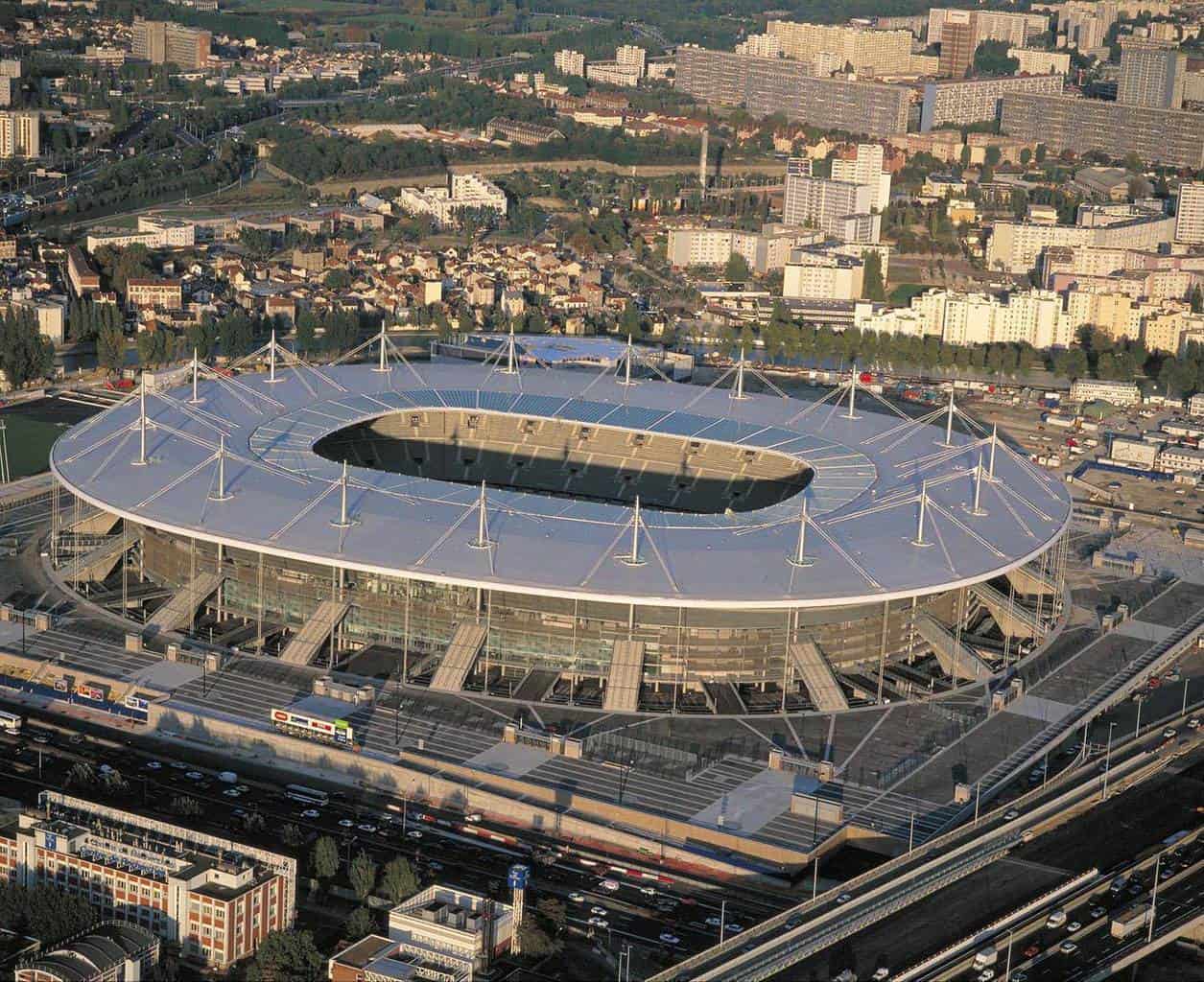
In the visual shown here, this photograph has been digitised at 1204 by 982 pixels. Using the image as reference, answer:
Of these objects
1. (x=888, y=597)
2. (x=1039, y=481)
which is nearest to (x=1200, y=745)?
(x=888, y=597)

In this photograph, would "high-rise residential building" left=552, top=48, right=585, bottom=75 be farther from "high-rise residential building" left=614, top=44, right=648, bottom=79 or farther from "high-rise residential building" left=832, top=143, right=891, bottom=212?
"high-rise residential building" left=832, top=143, right=891, bottom=212

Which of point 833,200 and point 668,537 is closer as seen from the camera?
point 668,537

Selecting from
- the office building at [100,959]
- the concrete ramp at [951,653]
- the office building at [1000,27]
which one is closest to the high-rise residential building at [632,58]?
the office building at [1000,27]

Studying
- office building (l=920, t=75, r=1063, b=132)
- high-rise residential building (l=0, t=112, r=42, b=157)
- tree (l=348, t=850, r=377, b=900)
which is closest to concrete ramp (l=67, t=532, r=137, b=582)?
tree (l=348, t=850, r=377, b=900)

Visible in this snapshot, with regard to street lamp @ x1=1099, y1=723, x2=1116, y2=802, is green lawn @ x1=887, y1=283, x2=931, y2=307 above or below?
below

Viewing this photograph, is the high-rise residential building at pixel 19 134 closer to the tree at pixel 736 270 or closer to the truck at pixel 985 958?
the tree at pixel 736 270

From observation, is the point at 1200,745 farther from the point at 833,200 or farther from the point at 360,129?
the point at 360,129

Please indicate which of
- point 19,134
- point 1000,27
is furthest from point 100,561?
point 1000,27
